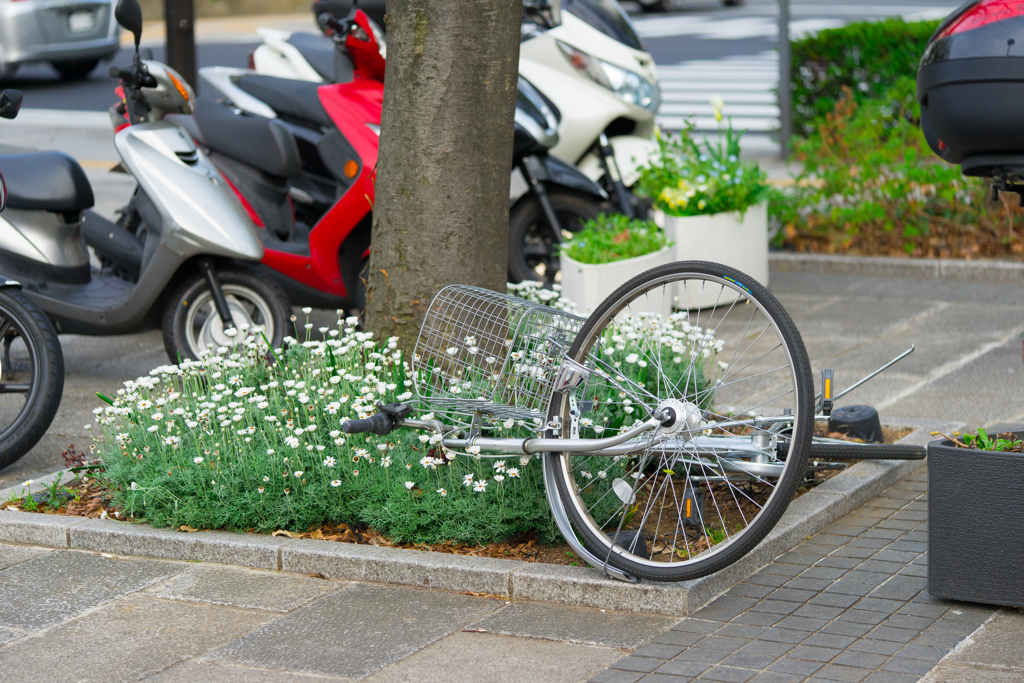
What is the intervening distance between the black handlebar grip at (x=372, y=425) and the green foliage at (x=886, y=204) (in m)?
5.17

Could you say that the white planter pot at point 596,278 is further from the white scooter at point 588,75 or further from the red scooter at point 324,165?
the red scooter at point 324,165

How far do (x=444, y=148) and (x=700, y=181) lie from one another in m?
3.15

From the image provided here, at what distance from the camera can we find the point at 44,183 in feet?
19.7

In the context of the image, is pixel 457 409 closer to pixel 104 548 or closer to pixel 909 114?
pixel 104 548

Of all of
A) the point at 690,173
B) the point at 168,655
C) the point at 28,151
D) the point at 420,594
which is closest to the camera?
the point at 168,655

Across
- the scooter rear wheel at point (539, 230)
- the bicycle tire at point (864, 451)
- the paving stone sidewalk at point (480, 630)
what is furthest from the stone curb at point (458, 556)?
the scooter rear wheel at point (539, 230)

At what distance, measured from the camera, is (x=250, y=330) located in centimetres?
581

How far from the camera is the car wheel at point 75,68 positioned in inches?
754

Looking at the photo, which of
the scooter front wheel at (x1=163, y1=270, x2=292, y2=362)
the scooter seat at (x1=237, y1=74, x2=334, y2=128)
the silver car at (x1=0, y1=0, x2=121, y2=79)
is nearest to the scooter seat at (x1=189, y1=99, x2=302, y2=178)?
the scooter seat at (x1=237, y1=74, x2=334, y2=128)

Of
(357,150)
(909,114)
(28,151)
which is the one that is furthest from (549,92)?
(28,151)

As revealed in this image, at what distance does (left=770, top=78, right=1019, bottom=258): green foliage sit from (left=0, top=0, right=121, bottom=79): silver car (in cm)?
1228

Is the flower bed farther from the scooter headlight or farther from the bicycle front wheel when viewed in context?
the scooter headlight

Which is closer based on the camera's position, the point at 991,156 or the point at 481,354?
the point at 991,156

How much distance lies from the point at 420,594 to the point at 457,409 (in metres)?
0.59
